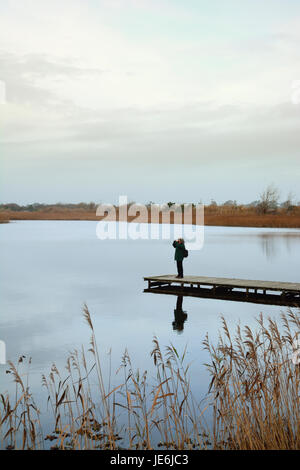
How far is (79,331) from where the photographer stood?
44.1 ft

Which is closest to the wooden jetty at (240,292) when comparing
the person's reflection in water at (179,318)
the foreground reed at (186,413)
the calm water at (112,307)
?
the calm water at (112,307)

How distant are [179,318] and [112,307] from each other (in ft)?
10.1

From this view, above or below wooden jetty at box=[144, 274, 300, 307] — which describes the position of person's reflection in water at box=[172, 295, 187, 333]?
below

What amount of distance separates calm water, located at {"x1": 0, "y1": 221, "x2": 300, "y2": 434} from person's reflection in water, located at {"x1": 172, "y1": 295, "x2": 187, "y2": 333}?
0.47ft

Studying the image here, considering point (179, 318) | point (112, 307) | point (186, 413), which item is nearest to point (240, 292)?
point (179, 318)

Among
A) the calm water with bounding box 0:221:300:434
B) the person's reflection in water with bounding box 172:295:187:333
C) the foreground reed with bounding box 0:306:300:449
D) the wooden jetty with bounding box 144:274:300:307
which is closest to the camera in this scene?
the foreground reed with bounding box 0:306:300:449

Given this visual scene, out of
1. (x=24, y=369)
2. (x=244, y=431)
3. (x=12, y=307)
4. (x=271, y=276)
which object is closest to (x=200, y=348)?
(x=24, y=369)

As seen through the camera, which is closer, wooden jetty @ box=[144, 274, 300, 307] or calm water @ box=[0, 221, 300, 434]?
calm water @ box=[0, 221, 300, 434]

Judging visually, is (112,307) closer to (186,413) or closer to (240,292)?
(240,292)

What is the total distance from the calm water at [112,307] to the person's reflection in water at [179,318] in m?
0.14

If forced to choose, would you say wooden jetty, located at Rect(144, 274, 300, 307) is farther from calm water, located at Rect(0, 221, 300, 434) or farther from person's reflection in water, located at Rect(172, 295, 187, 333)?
person's reflection in water, located at Rect(172, 295, 187, 333)

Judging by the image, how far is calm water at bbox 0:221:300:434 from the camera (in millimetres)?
11266

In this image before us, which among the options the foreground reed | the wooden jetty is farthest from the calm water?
the foreground reed

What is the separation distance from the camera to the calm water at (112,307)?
37.0 ft
